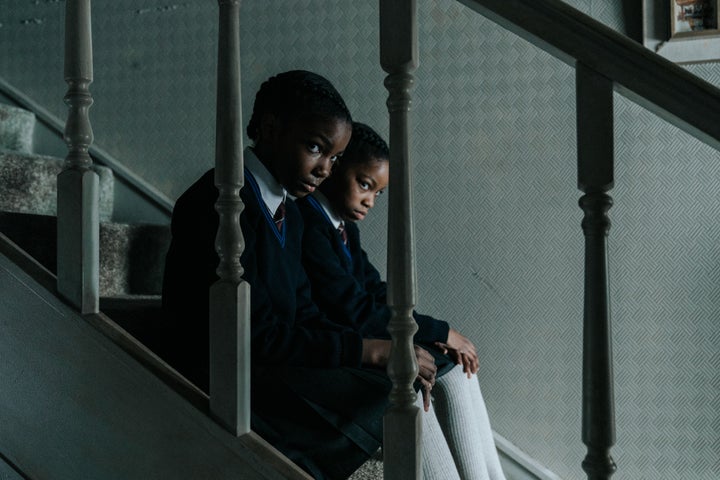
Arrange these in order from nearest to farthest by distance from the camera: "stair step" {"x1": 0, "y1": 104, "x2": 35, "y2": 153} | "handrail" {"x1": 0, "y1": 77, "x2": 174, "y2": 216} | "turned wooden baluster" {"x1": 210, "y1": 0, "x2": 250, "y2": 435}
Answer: "turned wooden baluster" {"x1": 210, "y1": 0, "x2": 250, "y2": 435} < "stair step" {"x1": 0, "y1": 104, "x2": 35, "y2": 153} < "handrail" {"x1": 0, "y1": 77, "x2": 174, "y2": 216}

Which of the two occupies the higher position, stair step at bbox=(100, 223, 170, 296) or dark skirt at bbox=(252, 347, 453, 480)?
stair step at bbox=(100, 223, 170, 296)

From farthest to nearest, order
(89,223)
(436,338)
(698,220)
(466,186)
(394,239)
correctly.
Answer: (466,186) < (698,220) < (436,338) < (89,223) < (394,239)

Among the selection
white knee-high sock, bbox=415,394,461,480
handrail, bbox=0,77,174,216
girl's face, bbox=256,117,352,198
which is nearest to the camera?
white knee-high sock, bbox=415,394,461,480

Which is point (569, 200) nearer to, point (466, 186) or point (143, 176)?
point (466, 186)

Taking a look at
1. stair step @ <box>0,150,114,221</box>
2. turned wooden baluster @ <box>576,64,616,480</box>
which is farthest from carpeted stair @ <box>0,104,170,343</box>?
turned wooden baluster @ <box>576,64,616,480</box>

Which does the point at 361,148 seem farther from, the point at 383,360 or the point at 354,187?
the point at 383,360

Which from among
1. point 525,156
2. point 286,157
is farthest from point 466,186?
point 286,157

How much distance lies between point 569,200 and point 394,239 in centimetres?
120

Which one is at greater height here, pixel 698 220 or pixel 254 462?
pixel 698 220

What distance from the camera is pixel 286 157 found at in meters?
1.20

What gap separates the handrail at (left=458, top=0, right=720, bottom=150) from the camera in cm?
74

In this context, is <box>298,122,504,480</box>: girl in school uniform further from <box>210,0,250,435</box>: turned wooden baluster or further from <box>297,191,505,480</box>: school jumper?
<box>210,0,250,435</box>: turned wooden baluster

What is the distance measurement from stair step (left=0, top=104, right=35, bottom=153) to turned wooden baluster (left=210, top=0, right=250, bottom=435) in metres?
1.34

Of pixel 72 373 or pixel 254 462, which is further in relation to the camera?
pixel 72 373
